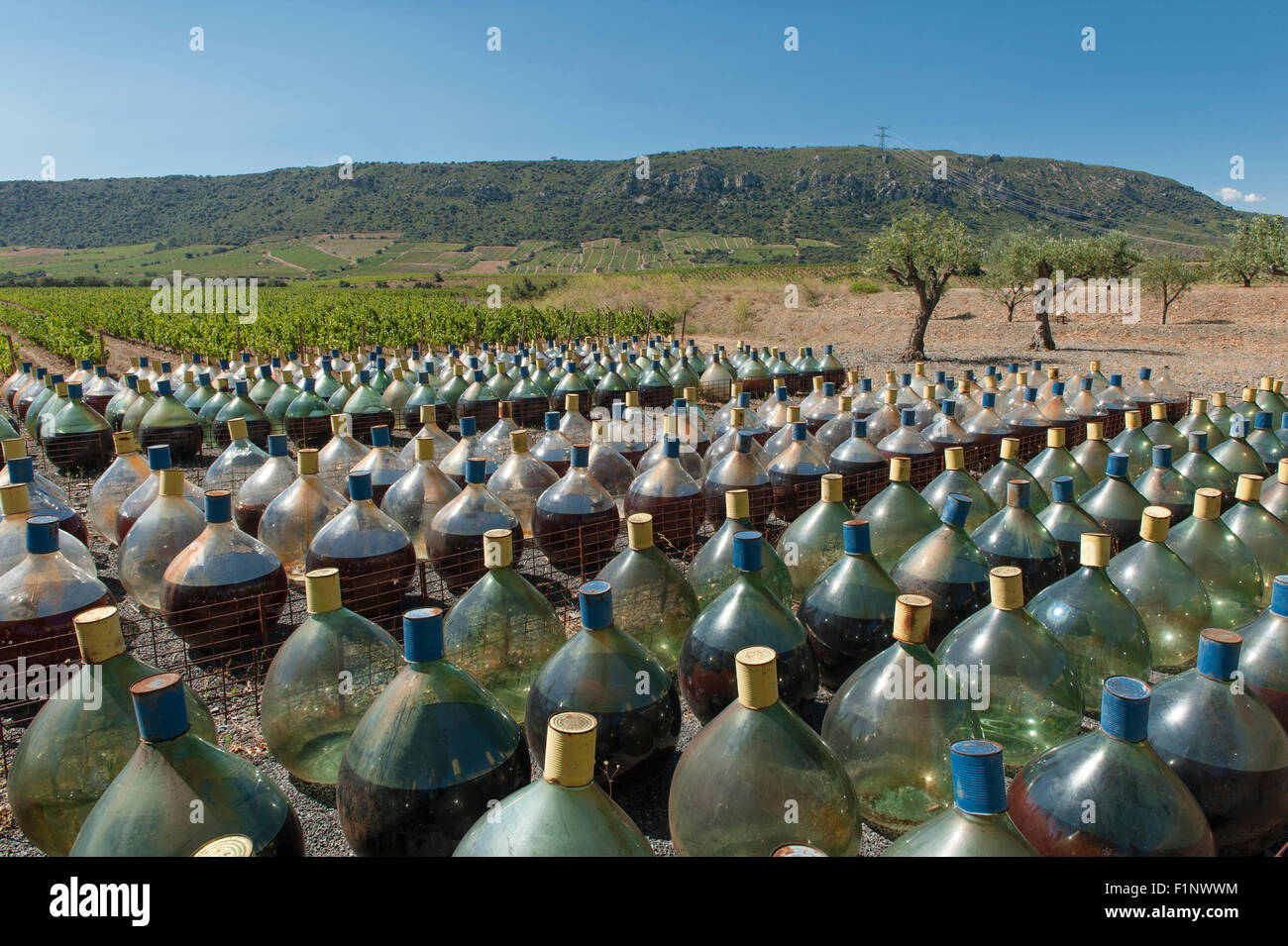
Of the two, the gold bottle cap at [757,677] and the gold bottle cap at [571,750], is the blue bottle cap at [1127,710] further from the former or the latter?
the gold bottle cap at [571,750]

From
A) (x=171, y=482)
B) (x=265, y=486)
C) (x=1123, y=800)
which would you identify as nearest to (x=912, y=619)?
(x=1123, y=800)

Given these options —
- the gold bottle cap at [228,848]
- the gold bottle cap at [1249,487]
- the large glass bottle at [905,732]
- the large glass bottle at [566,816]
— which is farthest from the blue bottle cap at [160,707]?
the gold bottle cap at [1249,487]

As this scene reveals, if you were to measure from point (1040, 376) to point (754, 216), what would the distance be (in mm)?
99229

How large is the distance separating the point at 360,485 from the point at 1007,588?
5018mm

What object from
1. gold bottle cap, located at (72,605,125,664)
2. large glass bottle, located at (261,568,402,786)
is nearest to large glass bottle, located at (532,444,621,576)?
large glass bottle, located at (261,568,402,786)

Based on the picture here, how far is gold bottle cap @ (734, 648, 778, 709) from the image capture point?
3375mm

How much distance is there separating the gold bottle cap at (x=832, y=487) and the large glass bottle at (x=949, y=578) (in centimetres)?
85

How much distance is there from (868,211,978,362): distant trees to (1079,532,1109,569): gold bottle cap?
23.1 m

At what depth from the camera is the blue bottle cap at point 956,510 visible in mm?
5828

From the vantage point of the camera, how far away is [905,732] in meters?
4.16

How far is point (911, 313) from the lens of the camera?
38.0 meters

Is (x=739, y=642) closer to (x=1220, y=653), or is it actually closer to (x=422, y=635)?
(x=422, y=635)
